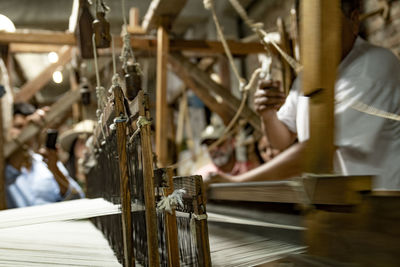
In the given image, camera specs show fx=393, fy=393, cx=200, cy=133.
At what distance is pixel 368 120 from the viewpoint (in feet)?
5.33

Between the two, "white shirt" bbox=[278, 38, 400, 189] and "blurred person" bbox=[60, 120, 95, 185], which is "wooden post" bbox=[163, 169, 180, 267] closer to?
"white shirt" bbox=[278, 38, 400, 189]

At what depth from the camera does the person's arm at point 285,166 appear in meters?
1.87

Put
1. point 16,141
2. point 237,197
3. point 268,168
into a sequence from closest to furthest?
point 237,197 → point 268,168 → point 16,141

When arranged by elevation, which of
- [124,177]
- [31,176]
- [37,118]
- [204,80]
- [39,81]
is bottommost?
[31,176]

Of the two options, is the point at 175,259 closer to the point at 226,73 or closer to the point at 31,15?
the point at 226,73

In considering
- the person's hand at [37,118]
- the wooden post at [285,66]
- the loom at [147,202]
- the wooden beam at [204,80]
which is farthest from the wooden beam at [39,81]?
the loom at [147,202]

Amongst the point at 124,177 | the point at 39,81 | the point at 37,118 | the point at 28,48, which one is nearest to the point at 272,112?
the point at 124,177

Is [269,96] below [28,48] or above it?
below

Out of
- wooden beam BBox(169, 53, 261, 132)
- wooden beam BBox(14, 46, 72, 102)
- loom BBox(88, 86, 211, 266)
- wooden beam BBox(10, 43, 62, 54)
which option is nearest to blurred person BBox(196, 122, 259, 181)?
wooden beam BBox(169, 53, 261, 132)

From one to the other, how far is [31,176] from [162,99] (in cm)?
192

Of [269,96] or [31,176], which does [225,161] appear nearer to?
[31,176]

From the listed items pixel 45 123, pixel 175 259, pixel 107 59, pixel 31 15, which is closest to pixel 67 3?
pixel 31 15

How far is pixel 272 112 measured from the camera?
2186mm

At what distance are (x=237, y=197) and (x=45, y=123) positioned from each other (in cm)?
283
